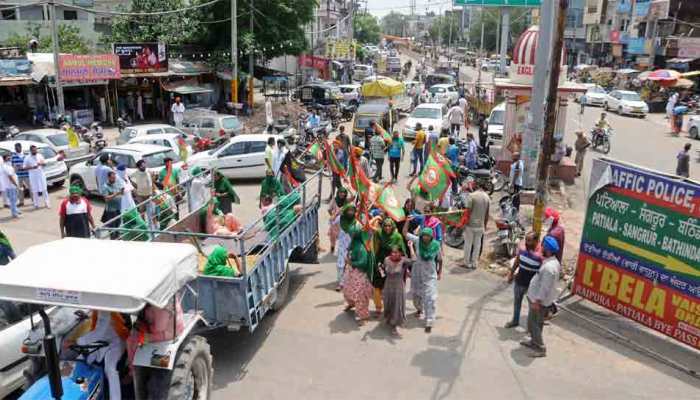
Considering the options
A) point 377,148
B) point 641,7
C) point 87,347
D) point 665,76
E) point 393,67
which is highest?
point 641,7

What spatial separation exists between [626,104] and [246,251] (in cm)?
3434

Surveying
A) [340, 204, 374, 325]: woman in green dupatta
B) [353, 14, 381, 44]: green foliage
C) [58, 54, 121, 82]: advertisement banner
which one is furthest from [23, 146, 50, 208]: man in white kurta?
[353, 14, 381, 44]: green foliage

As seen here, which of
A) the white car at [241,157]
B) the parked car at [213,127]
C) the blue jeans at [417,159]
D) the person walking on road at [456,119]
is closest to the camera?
the white car at [241,157]

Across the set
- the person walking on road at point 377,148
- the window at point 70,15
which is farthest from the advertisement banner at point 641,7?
the window at point 70,15

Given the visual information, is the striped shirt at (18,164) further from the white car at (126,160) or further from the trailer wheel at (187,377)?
the trailer wheel at (187,377)

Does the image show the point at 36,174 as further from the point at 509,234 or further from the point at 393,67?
the point at 393,67

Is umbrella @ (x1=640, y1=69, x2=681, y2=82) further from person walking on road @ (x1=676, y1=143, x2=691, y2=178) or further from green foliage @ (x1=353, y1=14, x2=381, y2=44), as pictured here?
green foliage @ (x1=353, y1=14, x2=381, y2=44)

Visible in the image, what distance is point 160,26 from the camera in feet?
105

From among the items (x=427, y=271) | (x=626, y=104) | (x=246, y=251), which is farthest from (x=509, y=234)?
(x=626, y=104)

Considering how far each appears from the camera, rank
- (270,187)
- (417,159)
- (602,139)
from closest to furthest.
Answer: (270,187), (417,159), (602,139)

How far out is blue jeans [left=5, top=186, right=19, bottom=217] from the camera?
1404 centimetres

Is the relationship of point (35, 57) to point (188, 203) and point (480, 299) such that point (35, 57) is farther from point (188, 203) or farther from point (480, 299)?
point (480, 299)

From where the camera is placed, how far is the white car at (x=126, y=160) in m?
15.2

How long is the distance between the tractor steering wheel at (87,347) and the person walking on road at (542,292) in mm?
5202
